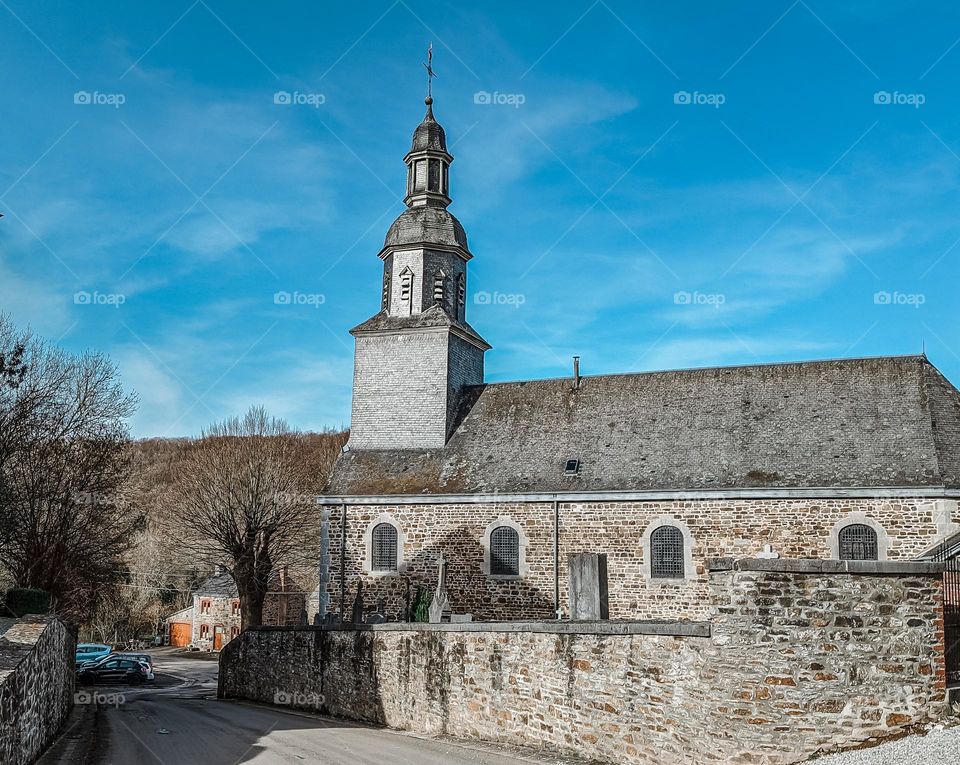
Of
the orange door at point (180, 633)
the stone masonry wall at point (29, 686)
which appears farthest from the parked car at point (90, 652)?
the stone masonry wall at point (29, 686)

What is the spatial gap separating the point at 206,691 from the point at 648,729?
19.2 meters

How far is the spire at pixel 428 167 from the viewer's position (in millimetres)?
28875

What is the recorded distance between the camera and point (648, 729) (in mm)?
11406

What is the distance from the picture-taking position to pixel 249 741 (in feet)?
48.0

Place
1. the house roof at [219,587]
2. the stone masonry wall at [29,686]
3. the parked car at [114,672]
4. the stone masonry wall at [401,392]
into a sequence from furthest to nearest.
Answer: the house roof at [219,587] → the parked car at [114,672] → the stone masonry wall at [401,392] → the stone masonry wall at [29,686]

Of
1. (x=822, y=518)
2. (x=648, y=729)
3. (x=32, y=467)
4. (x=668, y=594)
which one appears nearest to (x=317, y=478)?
(x=32, y=467)

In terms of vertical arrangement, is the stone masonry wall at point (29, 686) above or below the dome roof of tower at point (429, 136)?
below

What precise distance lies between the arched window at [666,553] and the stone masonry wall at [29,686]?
1285 centimetres

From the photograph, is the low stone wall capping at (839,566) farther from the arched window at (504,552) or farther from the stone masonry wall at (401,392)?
the stone masonry wall at (401,392)

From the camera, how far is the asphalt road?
12773mm

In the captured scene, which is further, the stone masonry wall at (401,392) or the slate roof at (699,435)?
the stone masonry wall at (401,392)

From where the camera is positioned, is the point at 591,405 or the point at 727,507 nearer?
the point at 727,507

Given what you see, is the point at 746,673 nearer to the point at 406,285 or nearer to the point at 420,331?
the point at 420,331

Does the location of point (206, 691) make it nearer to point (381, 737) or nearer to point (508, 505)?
point (508, 505)
